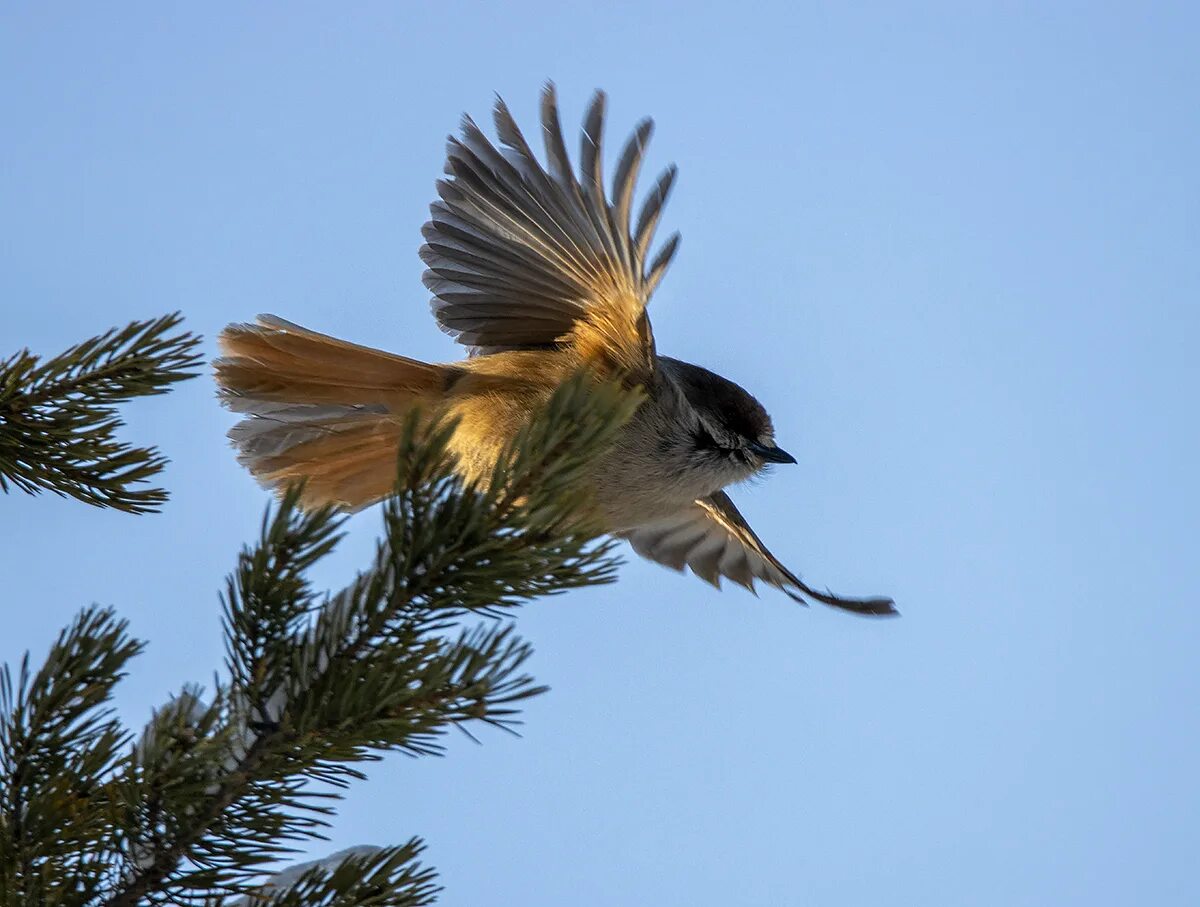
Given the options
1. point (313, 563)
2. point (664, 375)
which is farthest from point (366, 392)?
point (313, 563)

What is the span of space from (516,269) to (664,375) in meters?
0.68

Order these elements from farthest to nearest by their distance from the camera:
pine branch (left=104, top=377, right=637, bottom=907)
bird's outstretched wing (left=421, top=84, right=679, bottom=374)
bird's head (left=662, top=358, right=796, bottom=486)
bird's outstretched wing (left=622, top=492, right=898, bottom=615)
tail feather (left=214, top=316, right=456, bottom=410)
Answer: bird's outstretched wing (left=622, top=492, right=898, bottom=615)
bird's head (left=662, top=358, right=796, bottom=486)
bird's outstretched wing (left=421, top=84, right=679, bottom=374)
tail feather (left=214, top=316, right=456, bottom=410)
pine branch (left=104, top=377, right=637, bottom=907)

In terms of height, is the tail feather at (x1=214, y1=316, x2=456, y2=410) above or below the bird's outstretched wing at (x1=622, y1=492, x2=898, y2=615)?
below

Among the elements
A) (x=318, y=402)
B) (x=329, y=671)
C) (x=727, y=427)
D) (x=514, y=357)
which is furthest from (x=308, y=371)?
(x=329, y=671)

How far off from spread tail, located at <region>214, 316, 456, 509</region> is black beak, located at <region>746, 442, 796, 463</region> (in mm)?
1271

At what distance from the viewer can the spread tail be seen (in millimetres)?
4023

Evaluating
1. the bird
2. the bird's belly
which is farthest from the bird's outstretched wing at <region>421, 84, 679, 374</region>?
the bird's belly

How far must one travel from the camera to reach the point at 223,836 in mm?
1623

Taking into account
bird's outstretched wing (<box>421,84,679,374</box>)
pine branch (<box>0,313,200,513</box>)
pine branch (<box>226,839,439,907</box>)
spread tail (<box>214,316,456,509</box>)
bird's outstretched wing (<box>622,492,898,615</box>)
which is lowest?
pine branch (<box>226,839,439,907</box>)

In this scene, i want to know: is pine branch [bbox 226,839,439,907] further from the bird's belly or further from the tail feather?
the tail feather

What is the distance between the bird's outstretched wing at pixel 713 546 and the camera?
17.7 ft

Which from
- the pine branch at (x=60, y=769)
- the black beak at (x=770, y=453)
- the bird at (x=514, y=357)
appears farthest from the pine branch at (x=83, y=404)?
the black beak at (x=770, y=453)

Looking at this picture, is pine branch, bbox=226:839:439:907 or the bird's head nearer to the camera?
pine branch, bbox=226:839:439:907

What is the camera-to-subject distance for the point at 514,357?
4.46m
